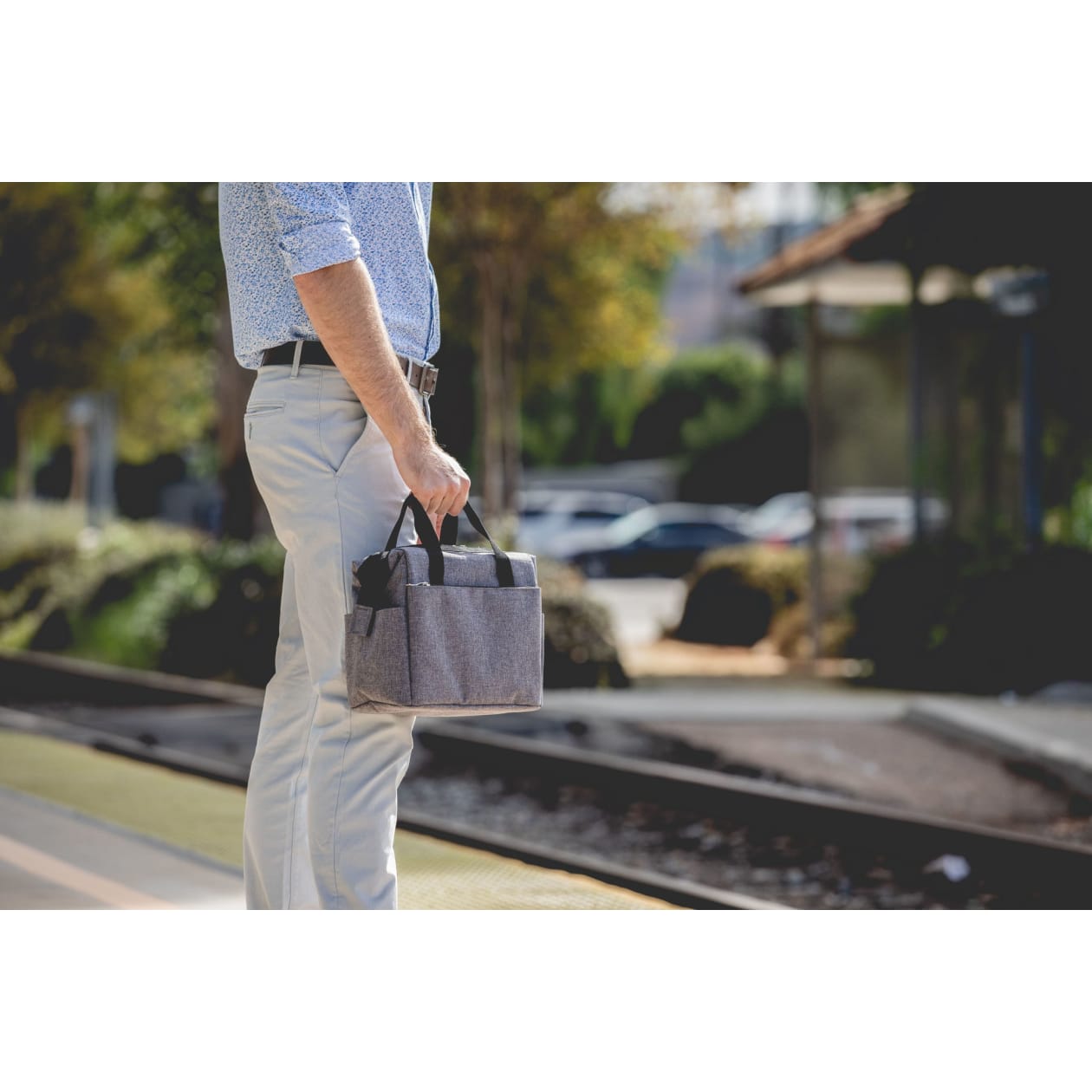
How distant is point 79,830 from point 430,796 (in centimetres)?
226

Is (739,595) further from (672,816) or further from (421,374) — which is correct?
(421,374)

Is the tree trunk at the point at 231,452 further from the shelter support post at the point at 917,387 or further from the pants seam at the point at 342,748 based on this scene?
the pants seam at the point at 342,748

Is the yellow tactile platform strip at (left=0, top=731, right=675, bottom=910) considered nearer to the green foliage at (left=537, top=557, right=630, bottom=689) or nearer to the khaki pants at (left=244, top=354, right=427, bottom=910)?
the khaki pants at (left=244, top=354, right=427, bottom=910)

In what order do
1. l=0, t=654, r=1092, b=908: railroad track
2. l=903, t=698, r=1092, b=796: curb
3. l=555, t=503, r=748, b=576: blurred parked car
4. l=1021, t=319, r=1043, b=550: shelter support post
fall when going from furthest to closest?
1. l=555, t=503, r=748, b=576: blurred parked car
2. l=1021, t=319, r=1043, b=550: shelter support post
3. l=903, t=698, r=1092, b=796: curb
4. l=0, t=654, r=1092, b=908: railroad track

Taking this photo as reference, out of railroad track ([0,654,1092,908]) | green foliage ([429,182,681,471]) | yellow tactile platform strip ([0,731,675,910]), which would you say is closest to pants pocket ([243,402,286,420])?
yellow tactile platform strip ([0,731,675,910])

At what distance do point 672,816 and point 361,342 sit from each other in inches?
165

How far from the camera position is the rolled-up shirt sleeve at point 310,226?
3.19 m

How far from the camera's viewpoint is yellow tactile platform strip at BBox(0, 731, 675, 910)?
16.4 feet

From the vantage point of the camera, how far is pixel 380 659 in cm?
322

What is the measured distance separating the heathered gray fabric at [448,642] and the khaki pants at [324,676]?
0.09 meters

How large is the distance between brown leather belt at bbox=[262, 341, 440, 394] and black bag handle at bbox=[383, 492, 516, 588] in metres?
0.24

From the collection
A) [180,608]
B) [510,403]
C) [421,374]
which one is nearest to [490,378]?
[510,403]
